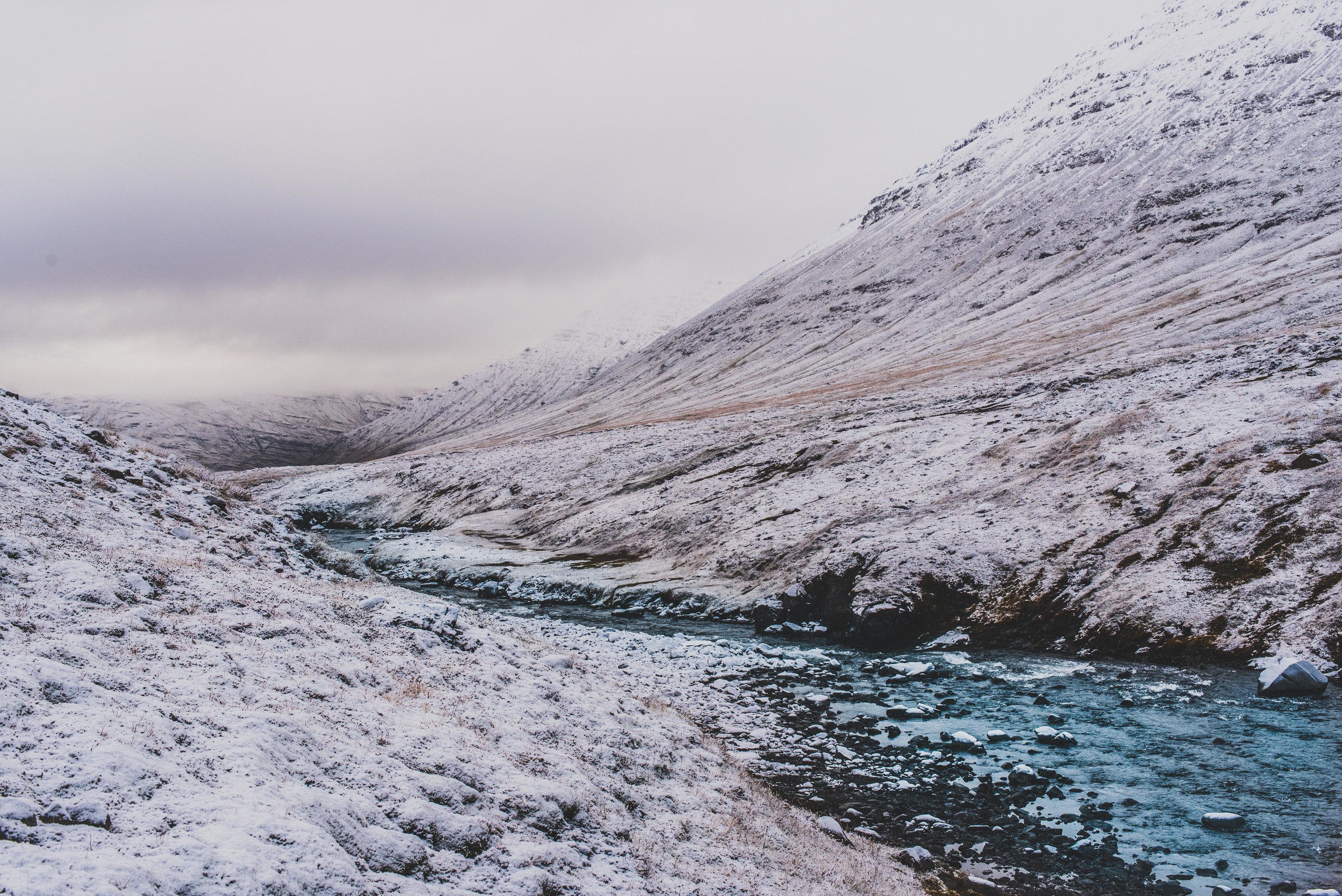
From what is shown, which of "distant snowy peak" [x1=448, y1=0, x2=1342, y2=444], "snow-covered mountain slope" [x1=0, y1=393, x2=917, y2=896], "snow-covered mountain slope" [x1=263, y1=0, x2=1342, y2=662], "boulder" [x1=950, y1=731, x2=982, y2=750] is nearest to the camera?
"snow-covered mountain slope" [x1=0, y1=393, x2=917, y2=896]

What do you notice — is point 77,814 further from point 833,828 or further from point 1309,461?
point 1309,461

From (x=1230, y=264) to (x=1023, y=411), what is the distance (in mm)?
71648

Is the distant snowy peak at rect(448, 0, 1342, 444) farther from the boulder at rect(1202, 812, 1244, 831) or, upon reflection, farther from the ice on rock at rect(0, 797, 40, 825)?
the ice on rock at rect(0, 797, 40, 825)

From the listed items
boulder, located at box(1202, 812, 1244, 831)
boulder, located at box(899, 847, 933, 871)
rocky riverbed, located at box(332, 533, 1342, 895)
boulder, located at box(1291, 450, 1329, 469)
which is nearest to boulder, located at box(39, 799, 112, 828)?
rocky riverbed, located at box(332, 533, 1342, 895)

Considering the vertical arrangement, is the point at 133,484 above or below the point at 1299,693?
above

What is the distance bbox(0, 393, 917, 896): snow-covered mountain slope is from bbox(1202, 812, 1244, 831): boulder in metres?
5.81

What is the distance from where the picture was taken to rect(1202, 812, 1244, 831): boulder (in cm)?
1314

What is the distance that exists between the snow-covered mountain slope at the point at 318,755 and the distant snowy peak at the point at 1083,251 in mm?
52222

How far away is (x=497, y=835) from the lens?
9.34 metres

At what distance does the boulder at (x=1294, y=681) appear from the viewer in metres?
18.5

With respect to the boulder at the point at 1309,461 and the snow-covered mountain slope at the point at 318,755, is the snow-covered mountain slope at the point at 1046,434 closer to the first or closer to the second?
the boulder at the point at 1309,461

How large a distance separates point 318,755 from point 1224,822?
14803mm

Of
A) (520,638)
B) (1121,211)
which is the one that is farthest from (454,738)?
(1121,211)

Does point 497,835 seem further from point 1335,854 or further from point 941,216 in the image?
point 941,216
